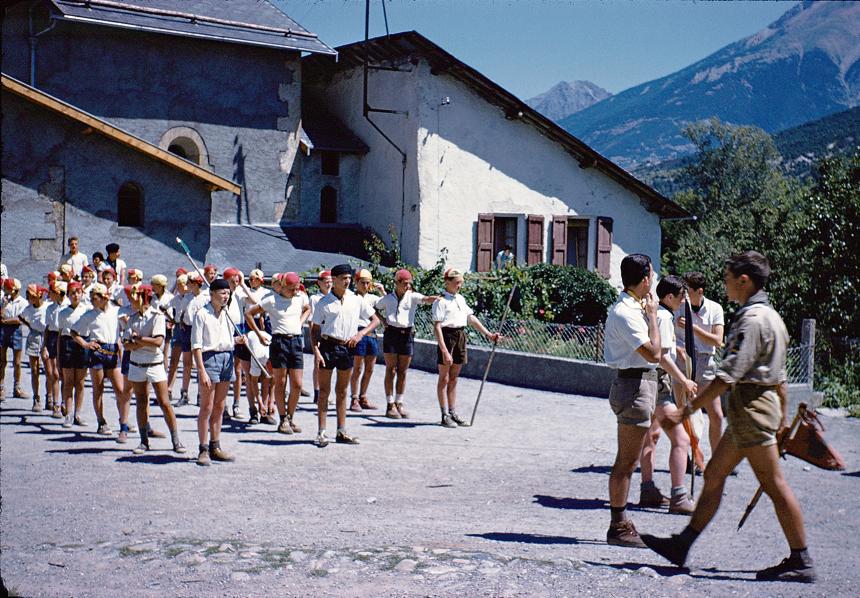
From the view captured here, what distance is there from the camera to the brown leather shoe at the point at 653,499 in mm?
8211

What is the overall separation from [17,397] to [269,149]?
48.0 feet

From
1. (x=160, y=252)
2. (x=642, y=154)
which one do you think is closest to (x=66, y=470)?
(x=160, y=252)

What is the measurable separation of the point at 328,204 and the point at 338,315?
723 inches

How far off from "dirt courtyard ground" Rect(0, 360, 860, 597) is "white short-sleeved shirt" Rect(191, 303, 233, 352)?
1.18 meters

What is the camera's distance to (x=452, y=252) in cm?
2669

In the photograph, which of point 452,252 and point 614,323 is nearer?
point 614,323

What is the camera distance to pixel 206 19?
2534 cm

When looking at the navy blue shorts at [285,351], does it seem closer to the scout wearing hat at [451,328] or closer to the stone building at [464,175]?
the scout wearing hat at [451,328]

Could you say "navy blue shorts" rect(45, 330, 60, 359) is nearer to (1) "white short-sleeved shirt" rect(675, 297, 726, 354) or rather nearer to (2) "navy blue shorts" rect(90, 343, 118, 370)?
(2) "navy blue shorts" rect(90, 343, 118, 370)

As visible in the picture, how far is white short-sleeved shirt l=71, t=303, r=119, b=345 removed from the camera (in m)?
11.0

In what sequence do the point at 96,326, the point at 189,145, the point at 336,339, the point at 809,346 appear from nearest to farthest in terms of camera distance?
1. the point at 336,339
2. the point at 96,326
3. the point at 809,346
4. the point at 189,145

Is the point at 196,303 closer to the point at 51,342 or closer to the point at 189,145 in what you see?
the point at 51,342

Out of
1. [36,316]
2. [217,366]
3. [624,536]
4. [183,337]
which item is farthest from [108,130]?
[624,536]

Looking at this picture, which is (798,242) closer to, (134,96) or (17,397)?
(17,397)
